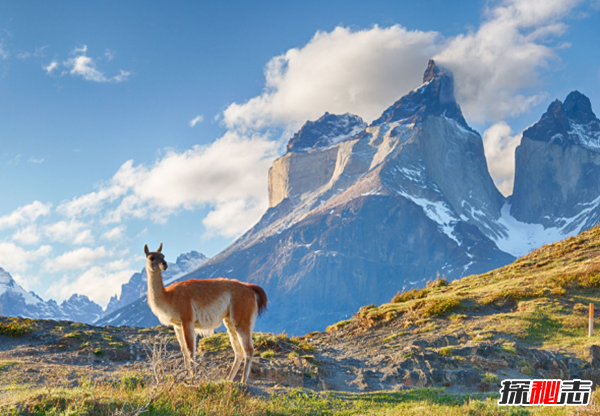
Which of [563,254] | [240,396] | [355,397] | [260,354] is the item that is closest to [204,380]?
[240,396]

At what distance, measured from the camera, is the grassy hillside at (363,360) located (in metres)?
9.15

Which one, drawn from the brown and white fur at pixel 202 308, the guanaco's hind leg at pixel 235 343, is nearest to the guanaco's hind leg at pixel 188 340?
the brown and white fur at pixel 202 308

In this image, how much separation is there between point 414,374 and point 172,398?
7.66 metres

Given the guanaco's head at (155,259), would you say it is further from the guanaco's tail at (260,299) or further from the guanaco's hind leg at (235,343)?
the guanaco's tail at (260,299)

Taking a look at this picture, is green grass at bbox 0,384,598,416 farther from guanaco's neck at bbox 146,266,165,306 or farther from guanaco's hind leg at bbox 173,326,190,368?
guanaco's neck at bbox 146,266,165,306

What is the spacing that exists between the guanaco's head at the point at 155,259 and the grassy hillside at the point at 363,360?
200 cm

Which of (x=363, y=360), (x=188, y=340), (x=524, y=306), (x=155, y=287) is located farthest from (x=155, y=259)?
(x=524, y=306)

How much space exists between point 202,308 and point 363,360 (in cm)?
711

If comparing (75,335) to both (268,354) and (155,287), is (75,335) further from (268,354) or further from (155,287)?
(155,287)

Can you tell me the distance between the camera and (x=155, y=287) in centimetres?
1098

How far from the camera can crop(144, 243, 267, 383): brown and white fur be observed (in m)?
11.0

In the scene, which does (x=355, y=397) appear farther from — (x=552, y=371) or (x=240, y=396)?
(x=552, y=371)

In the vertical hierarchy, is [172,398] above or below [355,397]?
above

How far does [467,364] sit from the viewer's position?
14.5 metres
